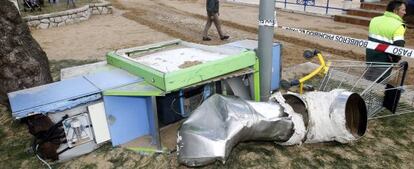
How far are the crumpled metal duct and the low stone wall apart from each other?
11.6 meters

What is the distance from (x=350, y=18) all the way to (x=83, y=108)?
37.0 ft

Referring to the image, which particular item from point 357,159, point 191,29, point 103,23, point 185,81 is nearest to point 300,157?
point 357,159

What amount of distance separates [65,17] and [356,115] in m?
12.8

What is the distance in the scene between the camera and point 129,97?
3.86 metres

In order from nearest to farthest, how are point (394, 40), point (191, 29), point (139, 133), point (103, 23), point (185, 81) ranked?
1. point (185, 81)
2. point (139, 133)
3. point (394, 40)
4. point (191, 29)
5. point (103, 23)

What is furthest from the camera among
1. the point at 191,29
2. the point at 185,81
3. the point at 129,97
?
the point at 191,29

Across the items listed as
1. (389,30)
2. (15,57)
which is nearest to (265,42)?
(389,30)

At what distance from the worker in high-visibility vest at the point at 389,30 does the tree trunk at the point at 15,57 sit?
5.07 meters

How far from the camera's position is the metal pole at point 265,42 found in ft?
13.8

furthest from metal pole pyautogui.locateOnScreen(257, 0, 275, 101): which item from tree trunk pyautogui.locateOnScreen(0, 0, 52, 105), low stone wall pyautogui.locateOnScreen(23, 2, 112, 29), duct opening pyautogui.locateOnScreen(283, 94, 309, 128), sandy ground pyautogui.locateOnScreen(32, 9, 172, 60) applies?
low stone wall pyautogui.locateOnScreen(23, 2, 112, 29)

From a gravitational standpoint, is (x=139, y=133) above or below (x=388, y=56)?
below

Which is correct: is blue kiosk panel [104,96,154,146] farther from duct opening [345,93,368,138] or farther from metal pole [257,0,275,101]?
duct opening [345,93,368,138]

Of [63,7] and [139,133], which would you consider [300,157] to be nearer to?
[139,133]

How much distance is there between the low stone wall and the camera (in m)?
12.8
